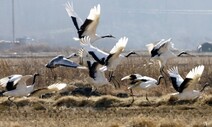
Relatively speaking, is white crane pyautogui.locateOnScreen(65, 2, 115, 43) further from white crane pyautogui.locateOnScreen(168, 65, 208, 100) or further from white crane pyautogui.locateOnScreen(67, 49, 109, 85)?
white crane pyautogui.locateOnScreen(168, 65, 208, 100)

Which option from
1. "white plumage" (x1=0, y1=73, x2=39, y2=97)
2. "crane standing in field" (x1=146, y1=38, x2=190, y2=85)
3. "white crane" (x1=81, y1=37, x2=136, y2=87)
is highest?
"white crane" (x1=81, y1=37, x2=136, y2=87)

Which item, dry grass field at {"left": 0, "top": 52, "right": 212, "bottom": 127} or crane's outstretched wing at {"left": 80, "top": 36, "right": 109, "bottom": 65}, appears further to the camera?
crane's outstretched wing at {"left": 80, "top": 36, "right": 109, "bottom": 65}

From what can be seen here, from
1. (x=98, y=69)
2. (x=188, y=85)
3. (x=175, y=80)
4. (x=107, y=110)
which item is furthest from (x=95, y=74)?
(x=188, y=85)

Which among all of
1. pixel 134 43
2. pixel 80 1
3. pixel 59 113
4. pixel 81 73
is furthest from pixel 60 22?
pixel 59 113

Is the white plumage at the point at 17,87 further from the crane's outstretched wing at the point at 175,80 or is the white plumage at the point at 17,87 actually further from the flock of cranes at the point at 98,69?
the crane's outstretched wing at the point at 175,80

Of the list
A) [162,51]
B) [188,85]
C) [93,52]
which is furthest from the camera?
[162,51]

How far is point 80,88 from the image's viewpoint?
2052 centimetres

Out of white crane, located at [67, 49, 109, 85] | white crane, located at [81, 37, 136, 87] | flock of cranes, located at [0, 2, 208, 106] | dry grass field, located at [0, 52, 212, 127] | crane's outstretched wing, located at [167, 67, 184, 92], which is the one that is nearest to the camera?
dry grass field, located at [0, 52, 212, 127]

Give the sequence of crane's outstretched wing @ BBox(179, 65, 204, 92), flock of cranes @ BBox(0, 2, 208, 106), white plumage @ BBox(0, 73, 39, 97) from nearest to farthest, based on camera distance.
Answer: crane's outstretched wing @ BBox(179, 65, 204, 92) < flock of cranes @ BBox(0, 2, 208, 106) < white plumage @ BBox(0, 73, 39, 97)

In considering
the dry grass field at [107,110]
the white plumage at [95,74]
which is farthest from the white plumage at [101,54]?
the dry grass field at [107,110]

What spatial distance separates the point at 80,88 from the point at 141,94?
5.32 feet

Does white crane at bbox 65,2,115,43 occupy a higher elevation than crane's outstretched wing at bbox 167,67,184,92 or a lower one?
higher

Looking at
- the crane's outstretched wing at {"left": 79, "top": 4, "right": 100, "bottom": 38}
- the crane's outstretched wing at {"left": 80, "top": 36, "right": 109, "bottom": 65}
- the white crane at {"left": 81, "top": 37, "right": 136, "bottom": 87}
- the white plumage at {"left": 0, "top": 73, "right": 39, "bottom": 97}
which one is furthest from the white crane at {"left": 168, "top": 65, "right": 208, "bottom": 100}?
the white plumage at {"left": 0, "top": 73, "right": 39, "bottom": 97}

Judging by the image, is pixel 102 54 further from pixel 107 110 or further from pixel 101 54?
pixel 107 110
